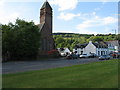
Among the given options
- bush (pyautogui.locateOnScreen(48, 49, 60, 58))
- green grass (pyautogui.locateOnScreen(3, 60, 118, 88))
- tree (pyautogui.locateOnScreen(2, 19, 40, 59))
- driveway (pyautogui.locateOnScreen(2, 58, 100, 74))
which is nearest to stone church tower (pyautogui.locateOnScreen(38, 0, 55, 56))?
bush (pyautogui.locateOnScreen(48, 49, 60, 58))

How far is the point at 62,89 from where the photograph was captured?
770 cm

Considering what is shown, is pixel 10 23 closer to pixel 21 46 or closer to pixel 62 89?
pixel 21 46

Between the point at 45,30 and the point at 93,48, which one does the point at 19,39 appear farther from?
the point at 93,48

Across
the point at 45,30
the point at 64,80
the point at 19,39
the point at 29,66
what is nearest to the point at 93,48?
the point at 45,30

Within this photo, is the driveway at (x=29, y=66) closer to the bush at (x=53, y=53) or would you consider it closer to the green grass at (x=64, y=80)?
the green grass at (x=64, y=80)

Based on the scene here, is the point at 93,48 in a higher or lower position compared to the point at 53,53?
higher

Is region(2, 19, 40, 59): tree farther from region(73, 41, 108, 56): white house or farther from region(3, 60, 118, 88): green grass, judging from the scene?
region(73, 41, 108, 56): white house

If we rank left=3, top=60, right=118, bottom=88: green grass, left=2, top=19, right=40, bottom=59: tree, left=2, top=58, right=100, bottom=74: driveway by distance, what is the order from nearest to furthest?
left=3, top=60, right=118, bottom=88: green grass < left=2, top=58, right=100, bottom=74: driveway < left=2, top=19, right=40, bottom=59: tree

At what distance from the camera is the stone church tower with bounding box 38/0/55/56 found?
189 feet

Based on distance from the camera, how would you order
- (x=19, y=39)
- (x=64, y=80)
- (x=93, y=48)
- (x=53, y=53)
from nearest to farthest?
(x=64, y=80)
(x=19, y=39)
(x=53, y=53)
(x=93, y=48)

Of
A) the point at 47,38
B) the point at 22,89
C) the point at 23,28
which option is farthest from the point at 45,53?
the point at 22,89

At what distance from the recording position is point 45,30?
59688mm

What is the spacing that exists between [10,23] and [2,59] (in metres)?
12.3

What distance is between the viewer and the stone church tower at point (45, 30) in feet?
189
